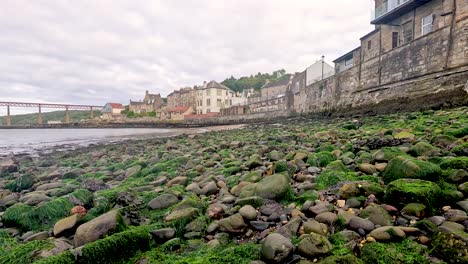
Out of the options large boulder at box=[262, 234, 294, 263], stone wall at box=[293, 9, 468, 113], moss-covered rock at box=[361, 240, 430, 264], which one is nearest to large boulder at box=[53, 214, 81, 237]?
large boulder at box=[262, 234, 294, 263]

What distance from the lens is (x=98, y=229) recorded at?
2.72 m

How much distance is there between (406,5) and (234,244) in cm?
2516

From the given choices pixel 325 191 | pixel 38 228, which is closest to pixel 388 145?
pixel 325 191

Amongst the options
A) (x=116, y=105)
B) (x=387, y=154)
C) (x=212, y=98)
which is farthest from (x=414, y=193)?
(x=116, y=105)

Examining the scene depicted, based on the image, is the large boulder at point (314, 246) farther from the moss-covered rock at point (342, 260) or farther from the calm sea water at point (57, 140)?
the calm sea water at point (57, 140)

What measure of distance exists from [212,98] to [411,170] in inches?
2831

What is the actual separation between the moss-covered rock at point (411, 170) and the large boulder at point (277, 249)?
193cm

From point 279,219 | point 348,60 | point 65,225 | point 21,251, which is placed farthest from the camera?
point 348,60

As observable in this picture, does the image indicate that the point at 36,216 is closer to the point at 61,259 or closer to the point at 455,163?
the point at 61,259

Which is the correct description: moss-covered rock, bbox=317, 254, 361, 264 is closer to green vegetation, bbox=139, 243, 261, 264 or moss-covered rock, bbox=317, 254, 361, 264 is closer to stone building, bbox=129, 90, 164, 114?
green vegetation, bbox=139, 243, 261, 264

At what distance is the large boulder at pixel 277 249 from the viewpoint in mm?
2078

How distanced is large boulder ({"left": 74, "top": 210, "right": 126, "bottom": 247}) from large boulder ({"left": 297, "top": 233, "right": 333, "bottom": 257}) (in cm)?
192

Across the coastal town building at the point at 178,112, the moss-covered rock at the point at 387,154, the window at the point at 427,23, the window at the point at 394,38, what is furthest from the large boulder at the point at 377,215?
the coastal town building at the point at 178,112

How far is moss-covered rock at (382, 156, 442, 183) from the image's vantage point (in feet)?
9.95
